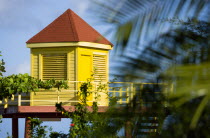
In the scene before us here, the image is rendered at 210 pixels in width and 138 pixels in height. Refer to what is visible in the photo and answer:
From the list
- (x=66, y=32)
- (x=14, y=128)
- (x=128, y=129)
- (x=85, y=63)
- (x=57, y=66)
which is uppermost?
(x=66, y=32)

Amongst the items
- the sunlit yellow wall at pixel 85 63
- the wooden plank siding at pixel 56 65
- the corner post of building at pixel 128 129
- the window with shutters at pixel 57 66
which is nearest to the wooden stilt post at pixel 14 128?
the wooden plank siding at pixel 56 65

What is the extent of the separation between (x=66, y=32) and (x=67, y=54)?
876 millimetres

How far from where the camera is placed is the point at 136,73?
7.47 feet

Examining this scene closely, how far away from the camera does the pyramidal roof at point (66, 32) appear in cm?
1692

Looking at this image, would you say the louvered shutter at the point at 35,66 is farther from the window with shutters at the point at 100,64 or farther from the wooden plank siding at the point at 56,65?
the window with shutters at the point at 100,64

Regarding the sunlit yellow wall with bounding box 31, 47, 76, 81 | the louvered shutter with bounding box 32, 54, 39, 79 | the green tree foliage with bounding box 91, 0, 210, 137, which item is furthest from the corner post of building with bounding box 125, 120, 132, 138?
the louvered shutter with bounding box 32, 54, 39, 79

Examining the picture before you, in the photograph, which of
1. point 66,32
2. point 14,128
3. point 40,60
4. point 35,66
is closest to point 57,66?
point 40,60

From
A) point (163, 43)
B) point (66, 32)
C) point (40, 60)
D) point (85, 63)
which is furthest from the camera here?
point (40, 60)

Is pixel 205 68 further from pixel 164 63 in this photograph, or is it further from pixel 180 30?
pixel 180 30

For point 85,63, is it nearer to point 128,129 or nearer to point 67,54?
point 67,54

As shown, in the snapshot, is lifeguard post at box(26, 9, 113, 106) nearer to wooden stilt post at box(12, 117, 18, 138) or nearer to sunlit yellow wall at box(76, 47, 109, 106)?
sunlit yellow wall at box(76, 47, 109, 106)

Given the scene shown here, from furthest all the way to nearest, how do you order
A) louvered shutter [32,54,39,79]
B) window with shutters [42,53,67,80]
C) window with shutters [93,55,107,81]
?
louvered shutter [32,54,39,79] → window with shutters [93,55,107,81] → window with shutters [42,53,67,80]

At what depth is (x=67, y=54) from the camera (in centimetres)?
1698

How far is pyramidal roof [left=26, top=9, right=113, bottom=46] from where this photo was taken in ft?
55.5
